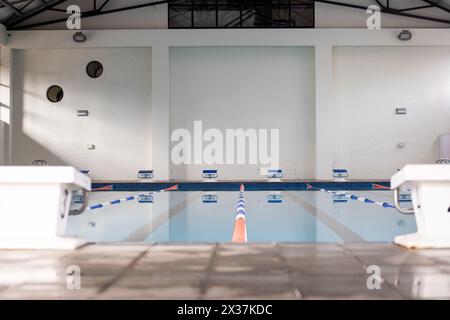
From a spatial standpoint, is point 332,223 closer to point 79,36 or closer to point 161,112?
point 161,112

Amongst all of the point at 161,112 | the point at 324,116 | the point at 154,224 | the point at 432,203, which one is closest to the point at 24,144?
the point at 161,112

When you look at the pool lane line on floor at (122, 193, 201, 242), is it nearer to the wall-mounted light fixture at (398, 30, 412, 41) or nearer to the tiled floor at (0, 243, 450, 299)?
the tiled floor at (0, 243, 450, 299)

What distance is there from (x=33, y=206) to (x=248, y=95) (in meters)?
12.5

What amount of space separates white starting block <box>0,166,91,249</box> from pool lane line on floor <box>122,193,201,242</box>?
6.06 ft

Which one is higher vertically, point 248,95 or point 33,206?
point 248,95

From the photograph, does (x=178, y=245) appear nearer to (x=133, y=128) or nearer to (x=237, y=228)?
(x=237, y=228)

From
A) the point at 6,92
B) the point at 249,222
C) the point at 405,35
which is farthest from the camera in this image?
the point at 6,92

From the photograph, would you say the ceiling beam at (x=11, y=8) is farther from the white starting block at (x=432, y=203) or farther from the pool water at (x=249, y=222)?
the white starting block at (x=432, y=203)

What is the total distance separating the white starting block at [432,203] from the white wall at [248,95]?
39.3 feet

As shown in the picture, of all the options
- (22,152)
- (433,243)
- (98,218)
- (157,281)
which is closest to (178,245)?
(157,281)

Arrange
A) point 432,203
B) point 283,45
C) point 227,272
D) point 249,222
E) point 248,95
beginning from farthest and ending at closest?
point 248,95 < point 283,45 < point 249,222 < point 432,203 < point 227,272

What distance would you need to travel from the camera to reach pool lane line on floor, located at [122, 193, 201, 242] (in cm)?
575

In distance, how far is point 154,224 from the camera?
272 inches
